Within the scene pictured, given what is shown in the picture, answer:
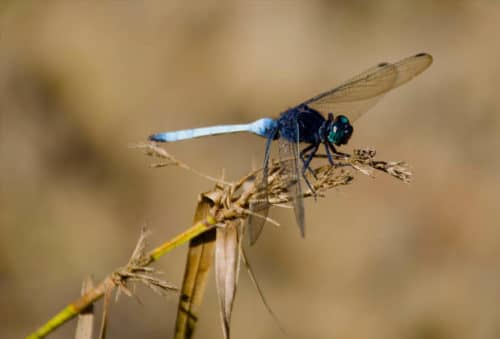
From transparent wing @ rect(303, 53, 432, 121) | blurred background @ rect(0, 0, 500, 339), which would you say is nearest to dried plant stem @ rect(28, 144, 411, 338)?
transparent wing @ rect(303, 53, 432, 121)

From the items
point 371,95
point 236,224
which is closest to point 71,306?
point 236,224

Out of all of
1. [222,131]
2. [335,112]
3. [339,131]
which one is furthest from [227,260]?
[222,131]

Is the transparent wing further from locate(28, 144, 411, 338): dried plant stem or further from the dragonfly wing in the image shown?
locate(28, 144, 411, 338): dried plant stem

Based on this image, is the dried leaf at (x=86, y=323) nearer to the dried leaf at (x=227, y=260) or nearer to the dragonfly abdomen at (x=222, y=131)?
the dried leaf at (x=227, y=260)

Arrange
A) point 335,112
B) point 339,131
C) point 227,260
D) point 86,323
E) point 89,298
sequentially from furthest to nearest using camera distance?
1. point 335,112
2. point 339,131
3. point 227,260
4. point 86,323
5. point 89,298

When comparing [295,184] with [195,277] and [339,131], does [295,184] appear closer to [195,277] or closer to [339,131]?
[195,277]

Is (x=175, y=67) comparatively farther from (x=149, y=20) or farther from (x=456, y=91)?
(x=456, y=91)
